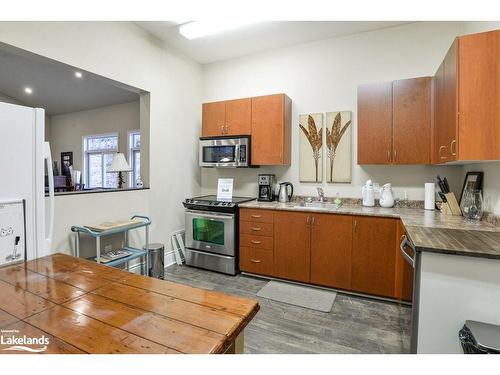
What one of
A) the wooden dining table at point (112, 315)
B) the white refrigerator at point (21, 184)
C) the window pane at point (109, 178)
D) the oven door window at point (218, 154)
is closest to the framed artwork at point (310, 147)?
the oven door window at point (218, 154)

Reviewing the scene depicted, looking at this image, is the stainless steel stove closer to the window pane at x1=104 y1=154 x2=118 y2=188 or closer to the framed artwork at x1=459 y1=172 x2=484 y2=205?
the framed artwork at x1=459 y1=172 x2=484 y2=205

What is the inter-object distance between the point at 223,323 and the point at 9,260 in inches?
51.2

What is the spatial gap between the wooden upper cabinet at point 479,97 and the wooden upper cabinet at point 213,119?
2.67m

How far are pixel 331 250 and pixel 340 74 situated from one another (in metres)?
2.21

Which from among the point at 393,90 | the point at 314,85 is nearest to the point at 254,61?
the point at 314,85

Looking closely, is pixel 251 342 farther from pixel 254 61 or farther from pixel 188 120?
pixel 254 61

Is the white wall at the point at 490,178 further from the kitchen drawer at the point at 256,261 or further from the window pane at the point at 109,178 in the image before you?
the window pane at the point at 109,178

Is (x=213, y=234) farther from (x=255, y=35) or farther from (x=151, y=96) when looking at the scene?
(x=255, y=35)

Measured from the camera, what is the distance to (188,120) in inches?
156

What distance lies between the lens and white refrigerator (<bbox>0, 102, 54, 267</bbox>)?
4.53 feet

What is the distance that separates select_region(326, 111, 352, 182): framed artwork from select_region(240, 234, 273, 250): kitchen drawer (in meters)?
1.15

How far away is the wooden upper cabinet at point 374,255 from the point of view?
253 cm

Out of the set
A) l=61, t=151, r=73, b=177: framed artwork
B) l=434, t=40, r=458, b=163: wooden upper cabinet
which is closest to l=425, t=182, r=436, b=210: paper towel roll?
l=434, t=40, r=458, b=163: wooden upper cabinet

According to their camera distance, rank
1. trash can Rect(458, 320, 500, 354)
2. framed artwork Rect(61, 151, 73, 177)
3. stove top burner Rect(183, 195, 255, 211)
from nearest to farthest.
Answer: trash can Rect(458, 320, 500, 354) < stove top burner Rect(183, 195, 255, 211) < framed artwork Rect(61, 151, 73, 177)
